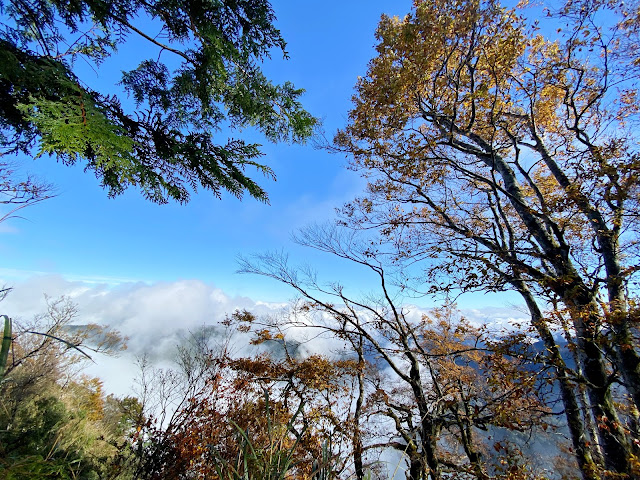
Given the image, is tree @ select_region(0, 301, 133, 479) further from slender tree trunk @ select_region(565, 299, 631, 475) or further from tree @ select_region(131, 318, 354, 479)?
slender tree trunk @ select_region(565, 299, 631, 475)

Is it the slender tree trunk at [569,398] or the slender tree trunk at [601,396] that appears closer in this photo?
the slender tree trunk at [601,396]

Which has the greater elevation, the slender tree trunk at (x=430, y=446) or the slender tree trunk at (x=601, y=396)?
the slender tree trunk at (x=601, y=396)

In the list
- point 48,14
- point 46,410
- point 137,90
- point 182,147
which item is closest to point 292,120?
point 182,147

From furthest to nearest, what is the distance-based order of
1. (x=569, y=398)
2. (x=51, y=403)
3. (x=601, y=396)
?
(x=51, y=403) < (x=569, y=398) < (x=601, y=396)

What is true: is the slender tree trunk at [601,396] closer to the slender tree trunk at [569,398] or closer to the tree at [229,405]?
the slender tree trunk at [569,398]

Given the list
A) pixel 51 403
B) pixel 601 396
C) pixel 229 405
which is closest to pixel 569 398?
pixel 601 396

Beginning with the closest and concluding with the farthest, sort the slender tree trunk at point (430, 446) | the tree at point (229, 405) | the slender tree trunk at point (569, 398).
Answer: the slender tree trunk at point (569, 398) → the slender tree trunk at point (430, 446) → the tree at point (229, 405)

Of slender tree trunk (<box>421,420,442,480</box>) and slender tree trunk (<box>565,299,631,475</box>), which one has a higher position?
slender tree trunk (<box>565,299,631,475</box>)

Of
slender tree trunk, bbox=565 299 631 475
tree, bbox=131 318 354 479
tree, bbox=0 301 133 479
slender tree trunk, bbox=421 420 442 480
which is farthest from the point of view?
tree, bbox=0 301 133 479

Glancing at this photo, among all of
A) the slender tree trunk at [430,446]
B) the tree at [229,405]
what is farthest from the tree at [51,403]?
the slender tree trunk at [430,446]

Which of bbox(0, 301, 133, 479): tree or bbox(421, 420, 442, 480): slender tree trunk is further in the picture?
bbox(0, 301, 133, 479): tree

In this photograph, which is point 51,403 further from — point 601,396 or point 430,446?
point 601,396

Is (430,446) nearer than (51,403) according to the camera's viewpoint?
Yes

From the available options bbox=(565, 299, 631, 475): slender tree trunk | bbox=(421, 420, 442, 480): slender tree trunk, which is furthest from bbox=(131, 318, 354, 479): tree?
bbox=(565, 299, 631, 475): slender tree trunk
